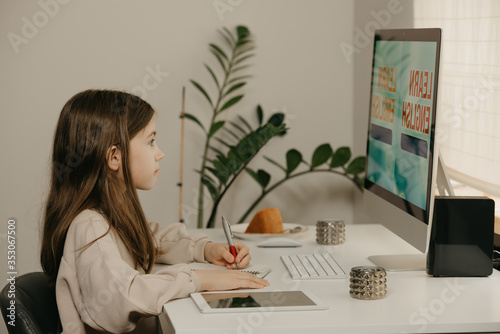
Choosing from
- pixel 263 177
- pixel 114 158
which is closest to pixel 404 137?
pixel 114 158

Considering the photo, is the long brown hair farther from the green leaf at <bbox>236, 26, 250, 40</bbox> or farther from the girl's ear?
the green leaf at <bbox>236, 26, 250, 40</bbox>

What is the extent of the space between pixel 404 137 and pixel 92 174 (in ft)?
2.49

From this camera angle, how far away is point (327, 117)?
10.4 feet

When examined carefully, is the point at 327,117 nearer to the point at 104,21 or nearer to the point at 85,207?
the point at 104,21

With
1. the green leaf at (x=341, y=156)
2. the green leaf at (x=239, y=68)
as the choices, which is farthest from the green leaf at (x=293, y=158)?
the green leaf at (x=239, y=68)

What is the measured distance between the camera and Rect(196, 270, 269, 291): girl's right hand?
56.6 inches

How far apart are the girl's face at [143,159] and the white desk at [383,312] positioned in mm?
347

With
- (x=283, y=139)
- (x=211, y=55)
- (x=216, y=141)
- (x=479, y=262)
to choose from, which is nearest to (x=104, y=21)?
(x=211, y=55)

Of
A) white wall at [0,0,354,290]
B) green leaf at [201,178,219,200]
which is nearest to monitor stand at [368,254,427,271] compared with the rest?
green leaf at [201,178,219,200]

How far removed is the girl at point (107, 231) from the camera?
1.35 metres

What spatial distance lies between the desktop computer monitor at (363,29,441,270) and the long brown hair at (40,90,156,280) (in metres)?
0.64

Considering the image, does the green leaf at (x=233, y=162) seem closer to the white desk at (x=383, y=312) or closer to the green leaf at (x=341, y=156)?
the green leaf at (x=341, y=156)

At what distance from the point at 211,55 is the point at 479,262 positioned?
180 cm

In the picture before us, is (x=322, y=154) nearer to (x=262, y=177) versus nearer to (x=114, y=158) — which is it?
(x=262, y=177)
